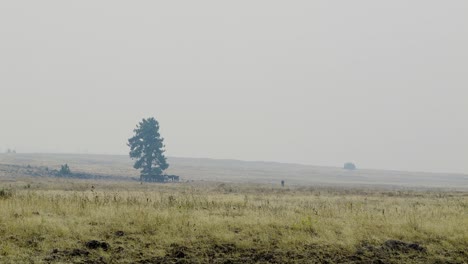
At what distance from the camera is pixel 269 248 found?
36.5ft

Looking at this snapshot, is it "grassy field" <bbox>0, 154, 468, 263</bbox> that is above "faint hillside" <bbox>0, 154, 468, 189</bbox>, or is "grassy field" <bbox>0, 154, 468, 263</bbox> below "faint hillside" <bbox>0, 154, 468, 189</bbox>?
above

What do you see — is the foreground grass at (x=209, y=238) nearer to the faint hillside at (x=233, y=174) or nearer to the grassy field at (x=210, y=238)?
the grassy field at (x=210, y=238)

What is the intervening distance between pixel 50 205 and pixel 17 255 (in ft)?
Result: 15.3

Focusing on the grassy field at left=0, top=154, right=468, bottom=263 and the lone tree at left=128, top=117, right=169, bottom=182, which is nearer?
the grassy field at left=0, top=154, right=468, bottom=263

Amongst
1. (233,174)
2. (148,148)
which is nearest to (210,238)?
(148,148)

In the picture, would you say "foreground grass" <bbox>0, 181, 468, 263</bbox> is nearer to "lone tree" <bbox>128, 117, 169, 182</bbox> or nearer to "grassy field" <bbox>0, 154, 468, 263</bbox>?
"grassy field" <bbox>0, 154, 468, 263</bbox>

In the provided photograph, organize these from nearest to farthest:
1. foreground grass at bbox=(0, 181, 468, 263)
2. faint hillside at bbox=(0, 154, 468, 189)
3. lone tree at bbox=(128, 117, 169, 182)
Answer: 1. foreground grass at bbox=(0, 181, 468, 263)
2. lone tree at bbox=(128, 117, 169, 182)
3. faint hillside at bbox=(0, 154, 468, 189)

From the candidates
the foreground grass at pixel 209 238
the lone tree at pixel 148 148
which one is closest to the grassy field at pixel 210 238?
the foreground grass at pixel 209 238

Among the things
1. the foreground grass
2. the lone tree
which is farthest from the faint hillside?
the foreground grass

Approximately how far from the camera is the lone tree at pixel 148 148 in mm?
77125

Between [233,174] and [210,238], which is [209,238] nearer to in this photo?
[210,238]

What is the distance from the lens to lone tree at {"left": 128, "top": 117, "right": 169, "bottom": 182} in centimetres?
7712

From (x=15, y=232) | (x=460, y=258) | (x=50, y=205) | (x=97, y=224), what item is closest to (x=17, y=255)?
(x=15, y=232)

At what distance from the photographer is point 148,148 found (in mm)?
77938
